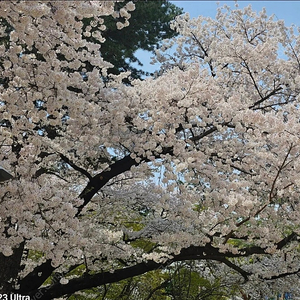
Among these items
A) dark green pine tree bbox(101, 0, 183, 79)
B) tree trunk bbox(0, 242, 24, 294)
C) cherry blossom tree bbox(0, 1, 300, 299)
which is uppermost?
dark green pine tree bbox(101, 0, 183, 79)

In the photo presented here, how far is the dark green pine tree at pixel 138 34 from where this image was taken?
10.0 metres

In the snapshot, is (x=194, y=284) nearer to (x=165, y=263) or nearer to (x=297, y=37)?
(x=165, y=263)

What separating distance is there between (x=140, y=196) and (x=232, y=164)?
2.12m

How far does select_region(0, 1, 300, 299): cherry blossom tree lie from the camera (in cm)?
455

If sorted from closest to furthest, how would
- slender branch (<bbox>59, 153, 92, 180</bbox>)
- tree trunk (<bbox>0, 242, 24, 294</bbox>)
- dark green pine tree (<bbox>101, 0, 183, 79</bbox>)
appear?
tree trunk (<bbox>0, 242, 24, 294</bbox>) < slender branch (<bbox>59, 153, 92, 180</bbox>) < dark green pine tree (<bbox>101, 0, 183, 79</bbox>)

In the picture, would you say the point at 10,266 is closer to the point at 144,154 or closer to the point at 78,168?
the point at 78,168

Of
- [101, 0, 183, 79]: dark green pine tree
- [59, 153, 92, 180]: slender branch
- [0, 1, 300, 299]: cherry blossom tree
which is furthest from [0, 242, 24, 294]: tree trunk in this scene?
[101, 0, 183, 79]: dark green pine tree

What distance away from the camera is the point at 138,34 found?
10633mm

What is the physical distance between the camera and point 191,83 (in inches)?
223

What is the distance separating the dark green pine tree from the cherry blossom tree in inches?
97.7

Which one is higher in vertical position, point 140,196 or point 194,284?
point 140,196

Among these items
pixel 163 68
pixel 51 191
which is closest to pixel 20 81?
pixel 51 191

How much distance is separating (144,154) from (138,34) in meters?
5.57

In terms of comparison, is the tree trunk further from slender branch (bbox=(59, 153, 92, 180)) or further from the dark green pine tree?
the dark green pine tree
